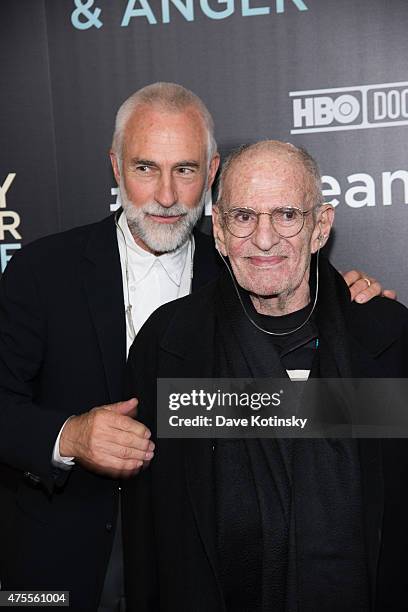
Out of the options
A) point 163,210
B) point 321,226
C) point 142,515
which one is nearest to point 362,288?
point 321,226

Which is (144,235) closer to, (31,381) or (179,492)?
(31,381)

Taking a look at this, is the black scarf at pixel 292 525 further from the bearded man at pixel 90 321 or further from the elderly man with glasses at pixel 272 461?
the bearded man at pixel 90 321

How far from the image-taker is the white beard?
2152 mm

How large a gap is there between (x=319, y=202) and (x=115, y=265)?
0.72 meters

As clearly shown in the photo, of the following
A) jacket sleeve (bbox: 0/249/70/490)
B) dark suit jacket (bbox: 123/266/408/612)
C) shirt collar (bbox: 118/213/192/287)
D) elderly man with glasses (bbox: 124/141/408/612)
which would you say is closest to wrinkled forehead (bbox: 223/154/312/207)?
elderly man with glasses (bbox: 124/141/408/612)

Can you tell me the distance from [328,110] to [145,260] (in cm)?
88

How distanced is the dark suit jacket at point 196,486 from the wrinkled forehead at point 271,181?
324mm

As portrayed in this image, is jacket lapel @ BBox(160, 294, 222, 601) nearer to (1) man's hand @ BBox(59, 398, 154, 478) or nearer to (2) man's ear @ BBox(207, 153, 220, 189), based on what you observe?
(1) man's hand @ BBox(59, 398, 154, 478)

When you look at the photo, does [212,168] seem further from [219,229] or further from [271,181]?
[271,181]

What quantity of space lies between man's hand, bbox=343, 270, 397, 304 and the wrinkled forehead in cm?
36

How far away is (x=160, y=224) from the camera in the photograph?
7.11 ft

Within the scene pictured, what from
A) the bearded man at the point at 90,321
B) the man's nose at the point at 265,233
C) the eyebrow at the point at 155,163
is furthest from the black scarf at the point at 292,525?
the eyebrow at the point at 155,163

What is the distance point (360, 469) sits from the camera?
5.57 feet

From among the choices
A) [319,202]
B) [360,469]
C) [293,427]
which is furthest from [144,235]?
[360,469]
